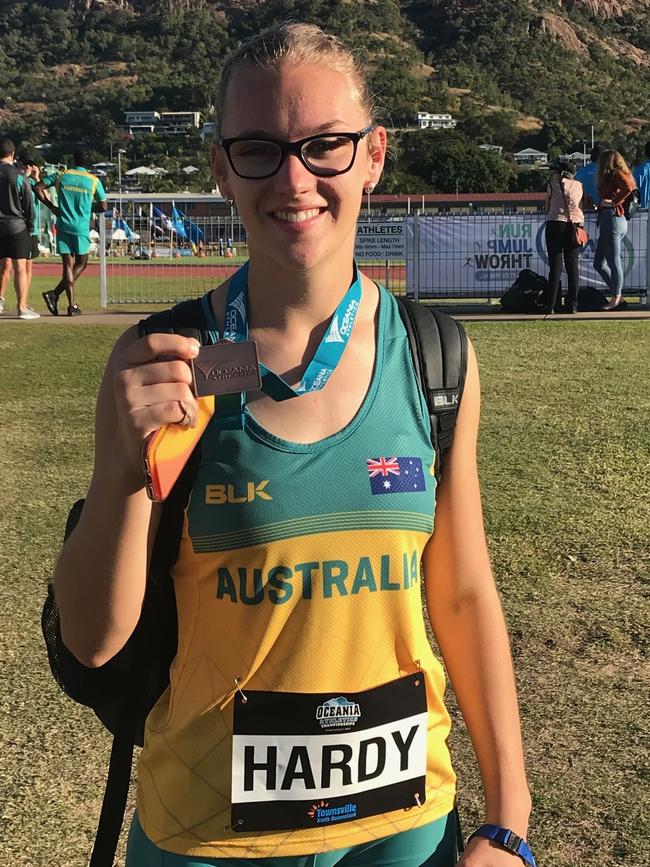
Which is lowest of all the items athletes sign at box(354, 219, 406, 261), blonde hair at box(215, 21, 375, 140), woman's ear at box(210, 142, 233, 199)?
athletes sign at box(354, 219, 406, 261)

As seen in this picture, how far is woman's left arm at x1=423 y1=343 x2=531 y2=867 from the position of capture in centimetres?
178

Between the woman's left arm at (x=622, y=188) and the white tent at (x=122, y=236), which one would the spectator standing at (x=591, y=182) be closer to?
the woman's left arm at (x=622, y=188)

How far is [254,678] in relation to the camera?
1618 millimetres

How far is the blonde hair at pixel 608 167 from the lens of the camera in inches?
559

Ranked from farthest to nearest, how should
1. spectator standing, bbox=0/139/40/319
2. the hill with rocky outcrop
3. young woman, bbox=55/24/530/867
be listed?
the hill with rocky outcrop → spectator standing, bbox=0/139/40/319 → young woman, bbox=55/24/530/867

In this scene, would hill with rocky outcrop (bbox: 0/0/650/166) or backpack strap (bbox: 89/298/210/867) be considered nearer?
backpack strap (bbox: 89/298/210/867)

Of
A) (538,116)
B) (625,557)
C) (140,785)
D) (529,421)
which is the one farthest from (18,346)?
(538,116)

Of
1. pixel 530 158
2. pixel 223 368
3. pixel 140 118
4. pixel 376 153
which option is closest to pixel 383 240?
pixel 376 153

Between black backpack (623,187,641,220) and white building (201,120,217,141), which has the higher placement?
white building (201,120,217,141)

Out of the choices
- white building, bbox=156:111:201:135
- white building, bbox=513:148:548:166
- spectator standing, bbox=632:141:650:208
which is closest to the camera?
spectator standing, bbox=632:141:650:208

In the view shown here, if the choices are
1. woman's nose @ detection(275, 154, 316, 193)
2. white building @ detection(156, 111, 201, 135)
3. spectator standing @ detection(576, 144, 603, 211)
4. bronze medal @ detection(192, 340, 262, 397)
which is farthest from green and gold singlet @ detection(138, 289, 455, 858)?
white building @ detection(156, 111, 201, 135)

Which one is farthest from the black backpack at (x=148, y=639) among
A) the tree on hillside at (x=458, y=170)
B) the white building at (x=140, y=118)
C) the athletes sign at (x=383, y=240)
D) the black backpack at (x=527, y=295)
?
the white building at (x=140, y=118)

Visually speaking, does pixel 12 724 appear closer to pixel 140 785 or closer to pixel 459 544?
pixel 140 785

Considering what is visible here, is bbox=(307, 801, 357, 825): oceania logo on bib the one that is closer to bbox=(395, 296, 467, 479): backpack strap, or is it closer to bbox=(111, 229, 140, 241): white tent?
bbox=(395, 296, 467, 479): backpack strap
